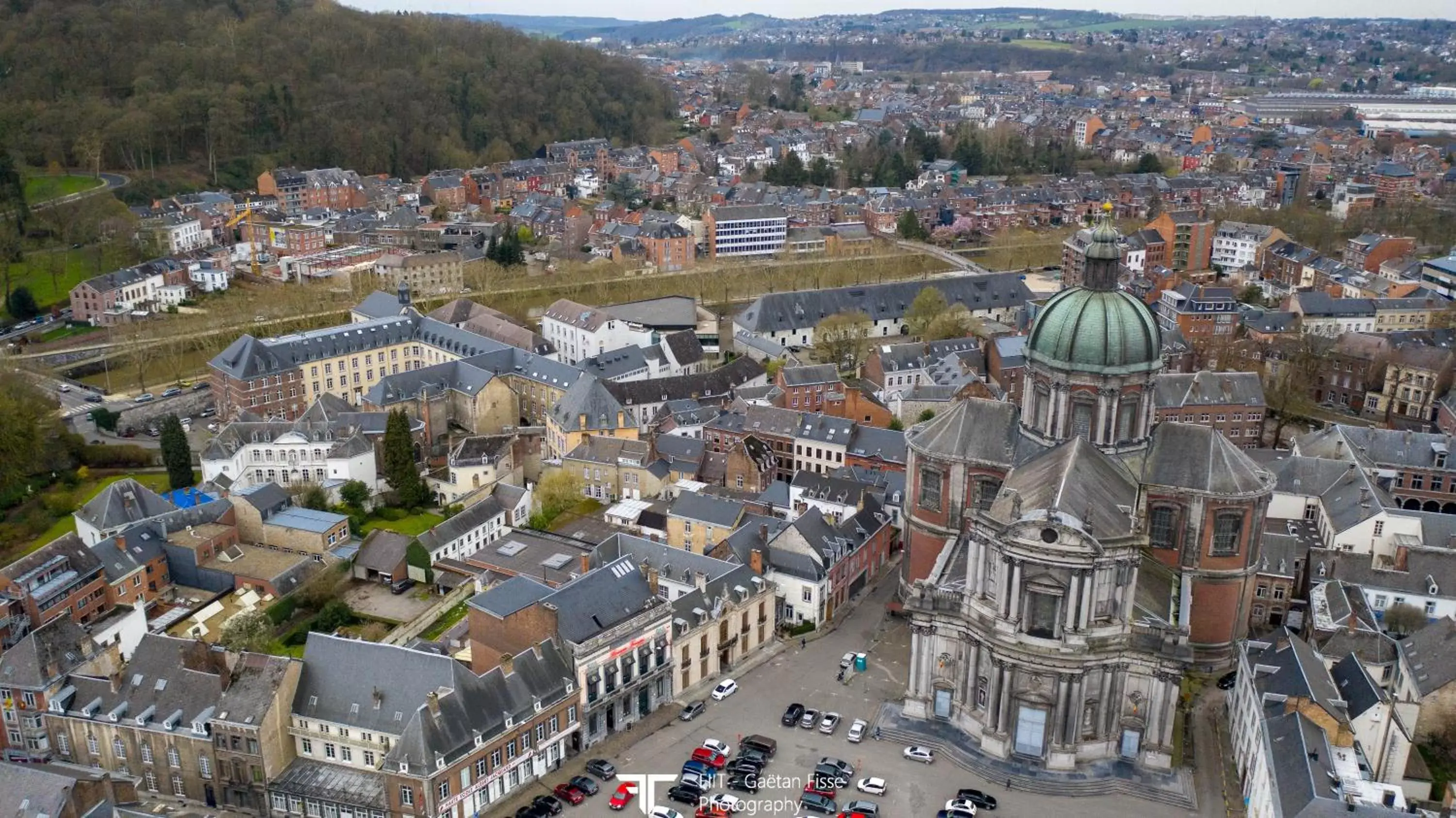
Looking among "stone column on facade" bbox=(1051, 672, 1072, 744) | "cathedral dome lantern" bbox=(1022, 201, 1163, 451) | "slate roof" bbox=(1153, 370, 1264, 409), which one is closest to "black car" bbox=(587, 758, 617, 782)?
"stone column on facade" bbox=(1051, 672, 1072, 744)

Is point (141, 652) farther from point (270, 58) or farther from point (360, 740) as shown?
point (270, 58)

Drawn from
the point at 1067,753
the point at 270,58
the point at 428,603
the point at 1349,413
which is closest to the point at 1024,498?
the point at 1067,753

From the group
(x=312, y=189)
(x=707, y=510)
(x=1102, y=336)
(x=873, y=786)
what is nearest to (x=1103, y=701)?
(x=873, y=786)

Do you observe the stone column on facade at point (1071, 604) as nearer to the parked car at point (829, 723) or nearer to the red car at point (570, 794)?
the parked car at point (829, 723)

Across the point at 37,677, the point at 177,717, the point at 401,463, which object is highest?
the point at 37,677

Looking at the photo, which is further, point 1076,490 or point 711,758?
point 711,758

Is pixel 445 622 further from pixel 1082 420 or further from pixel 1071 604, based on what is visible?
pixel 1082 420

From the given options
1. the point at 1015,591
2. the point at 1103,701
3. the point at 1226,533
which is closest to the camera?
the point at 1015,591
